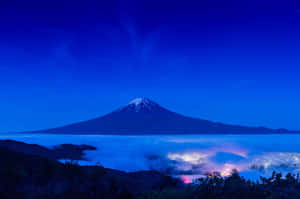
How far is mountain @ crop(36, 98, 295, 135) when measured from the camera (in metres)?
81.9

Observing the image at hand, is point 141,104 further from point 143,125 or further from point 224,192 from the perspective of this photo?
point 224,192

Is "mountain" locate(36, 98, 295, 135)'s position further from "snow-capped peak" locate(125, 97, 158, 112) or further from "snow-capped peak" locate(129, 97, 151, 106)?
"snow-capped peak" locate(129, 97, 151, 106)

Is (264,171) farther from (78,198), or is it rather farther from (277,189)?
(78,198)

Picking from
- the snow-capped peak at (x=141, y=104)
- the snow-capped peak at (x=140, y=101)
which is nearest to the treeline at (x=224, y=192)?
the snow-capped peak at (x=141, y=104)

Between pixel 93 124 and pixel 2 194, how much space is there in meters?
81.2

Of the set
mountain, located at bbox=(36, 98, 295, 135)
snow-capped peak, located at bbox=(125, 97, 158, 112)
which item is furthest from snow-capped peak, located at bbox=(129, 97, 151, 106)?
mountain, located at bbox=(36, 98, 295, 135)

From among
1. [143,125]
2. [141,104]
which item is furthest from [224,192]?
[141,104]

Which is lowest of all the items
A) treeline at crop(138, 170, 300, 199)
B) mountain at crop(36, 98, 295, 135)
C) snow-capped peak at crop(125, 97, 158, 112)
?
treeline at crop(138, 170, 300, 199)

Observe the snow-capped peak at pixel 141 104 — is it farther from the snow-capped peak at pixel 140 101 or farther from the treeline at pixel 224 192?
the treeline at pixel 224 192

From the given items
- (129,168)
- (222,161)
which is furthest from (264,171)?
(129,168)

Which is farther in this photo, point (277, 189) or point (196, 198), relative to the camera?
point (277, 189)

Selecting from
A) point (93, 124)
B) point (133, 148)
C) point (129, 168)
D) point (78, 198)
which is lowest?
point (78, 198)

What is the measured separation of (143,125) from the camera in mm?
95000

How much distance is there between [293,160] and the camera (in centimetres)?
1980
